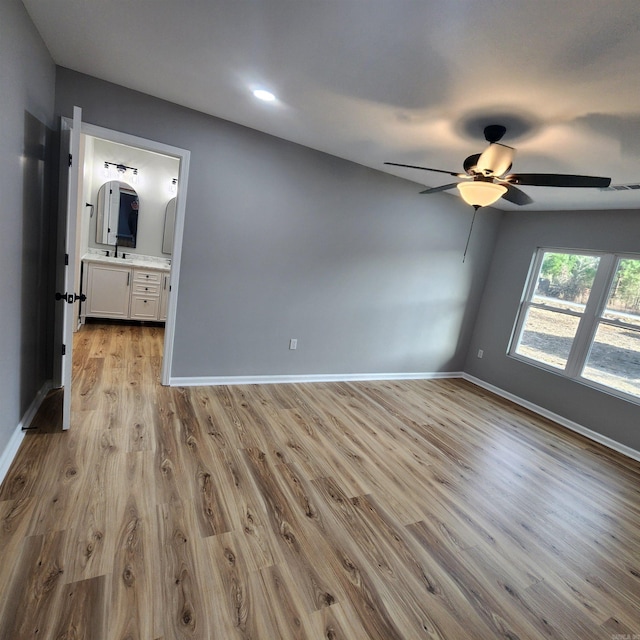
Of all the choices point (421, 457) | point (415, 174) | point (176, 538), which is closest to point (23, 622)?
point (176, 538)

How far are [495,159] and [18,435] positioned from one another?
3.48 meters

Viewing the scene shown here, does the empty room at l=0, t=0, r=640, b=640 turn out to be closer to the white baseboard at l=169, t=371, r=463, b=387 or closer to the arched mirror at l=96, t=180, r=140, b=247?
the white baseboard at l=169, t=371, r=463, b=387

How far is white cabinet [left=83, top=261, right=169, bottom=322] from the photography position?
4645 mm

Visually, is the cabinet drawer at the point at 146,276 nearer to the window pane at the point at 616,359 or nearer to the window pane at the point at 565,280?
the window pane at the point at 565,280

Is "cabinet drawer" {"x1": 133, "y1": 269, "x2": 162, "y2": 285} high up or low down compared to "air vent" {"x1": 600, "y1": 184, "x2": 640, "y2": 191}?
down

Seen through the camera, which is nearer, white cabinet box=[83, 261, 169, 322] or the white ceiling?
the white ceiling

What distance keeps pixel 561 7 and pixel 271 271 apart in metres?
2.73

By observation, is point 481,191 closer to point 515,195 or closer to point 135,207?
point 515,195

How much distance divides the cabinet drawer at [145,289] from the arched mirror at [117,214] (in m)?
0.85

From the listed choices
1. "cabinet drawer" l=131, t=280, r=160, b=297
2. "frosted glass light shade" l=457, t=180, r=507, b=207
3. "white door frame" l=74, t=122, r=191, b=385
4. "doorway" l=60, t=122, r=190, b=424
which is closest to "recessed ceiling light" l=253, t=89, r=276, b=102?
"white door frame" l=74, t=122, r=191, b=385

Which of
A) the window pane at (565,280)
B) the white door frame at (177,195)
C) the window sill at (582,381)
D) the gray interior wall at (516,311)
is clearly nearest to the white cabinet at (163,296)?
the white door frame at (177,195)

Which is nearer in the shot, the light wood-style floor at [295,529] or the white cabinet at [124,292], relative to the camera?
the light wood-style floor at [295,529]

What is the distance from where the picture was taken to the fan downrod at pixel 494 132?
2.21 metres

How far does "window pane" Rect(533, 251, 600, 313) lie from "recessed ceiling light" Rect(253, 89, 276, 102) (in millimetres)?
3912
